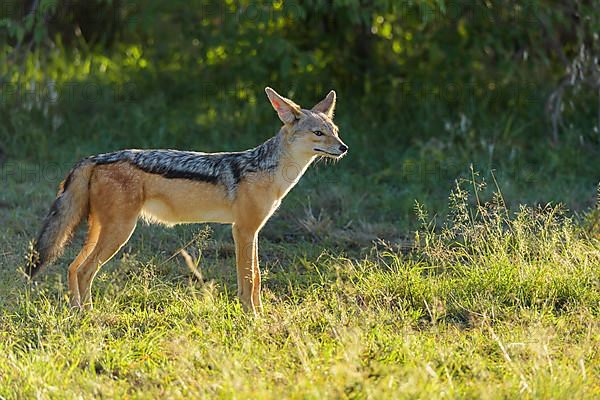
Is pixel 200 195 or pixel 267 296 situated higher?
pixel 200 195

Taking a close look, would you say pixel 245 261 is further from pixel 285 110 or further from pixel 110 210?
pixel 285 110

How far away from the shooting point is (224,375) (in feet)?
13.2

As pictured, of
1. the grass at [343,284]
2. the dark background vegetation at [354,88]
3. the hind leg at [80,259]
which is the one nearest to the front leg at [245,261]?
the grass at [343,284]

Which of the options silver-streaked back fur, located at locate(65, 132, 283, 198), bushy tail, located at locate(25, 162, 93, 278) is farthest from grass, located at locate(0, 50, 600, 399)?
silver-streaked back fur, located at locate(65, 132, 283, 198)

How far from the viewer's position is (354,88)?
10.3m

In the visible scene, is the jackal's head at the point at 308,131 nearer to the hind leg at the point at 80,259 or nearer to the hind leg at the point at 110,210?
the hind leg at the point at 110,210

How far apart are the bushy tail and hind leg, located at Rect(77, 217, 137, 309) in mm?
186

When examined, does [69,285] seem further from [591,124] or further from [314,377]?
[591,124]

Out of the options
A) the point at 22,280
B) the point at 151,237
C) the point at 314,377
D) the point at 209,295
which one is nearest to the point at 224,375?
the point at 314,377

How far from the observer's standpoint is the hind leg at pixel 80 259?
5.71 metres

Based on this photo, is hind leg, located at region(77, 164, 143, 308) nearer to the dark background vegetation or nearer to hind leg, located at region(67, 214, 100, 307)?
hind leg, located at region(67, 214, 100, 307)

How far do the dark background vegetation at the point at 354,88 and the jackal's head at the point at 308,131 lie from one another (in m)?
2.37

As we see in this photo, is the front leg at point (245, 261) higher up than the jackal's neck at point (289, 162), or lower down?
lower down

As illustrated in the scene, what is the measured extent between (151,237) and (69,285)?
147 centimetres
